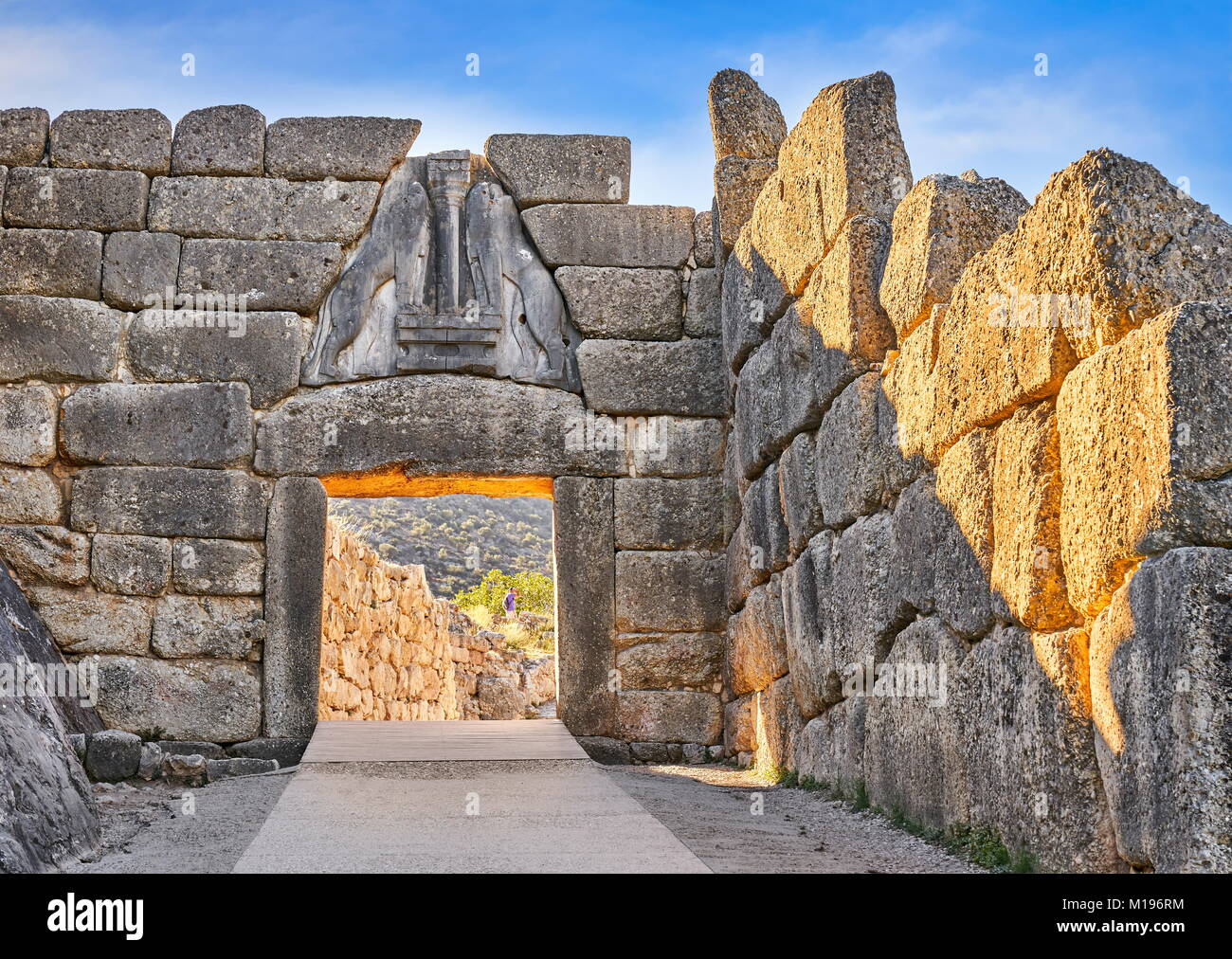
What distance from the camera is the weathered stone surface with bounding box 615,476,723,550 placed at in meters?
7.48

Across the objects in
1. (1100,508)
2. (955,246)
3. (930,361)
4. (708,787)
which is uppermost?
(955,246)

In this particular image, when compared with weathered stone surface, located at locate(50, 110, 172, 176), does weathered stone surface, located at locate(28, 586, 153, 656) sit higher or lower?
lower

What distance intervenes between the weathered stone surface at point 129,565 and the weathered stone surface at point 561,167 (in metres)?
2.88

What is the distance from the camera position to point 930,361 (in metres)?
4.39

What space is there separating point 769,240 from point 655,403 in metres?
1.47

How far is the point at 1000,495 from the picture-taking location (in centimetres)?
374

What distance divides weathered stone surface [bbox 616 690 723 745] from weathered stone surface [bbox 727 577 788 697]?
23 cm

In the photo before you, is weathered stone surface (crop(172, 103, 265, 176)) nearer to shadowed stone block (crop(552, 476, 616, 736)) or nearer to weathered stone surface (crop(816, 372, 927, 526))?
shadowed stone block (crop(552, 476, 616, 736))

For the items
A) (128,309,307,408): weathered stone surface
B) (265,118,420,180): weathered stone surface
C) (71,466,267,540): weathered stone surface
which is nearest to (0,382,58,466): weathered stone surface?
(71,466,267,540): weathered stone surface

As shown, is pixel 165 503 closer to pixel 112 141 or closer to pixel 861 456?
pixel 112 141

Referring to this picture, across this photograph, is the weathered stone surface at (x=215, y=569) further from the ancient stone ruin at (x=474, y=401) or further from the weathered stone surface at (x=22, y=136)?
the weathered stone surface at (x=22, y=136)

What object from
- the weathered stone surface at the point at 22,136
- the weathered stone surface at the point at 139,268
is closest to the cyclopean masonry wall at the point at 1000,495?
the weathered stone surface at the point at 139,268

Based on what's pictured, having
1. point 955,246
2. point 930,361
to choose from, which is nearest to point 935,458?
point 930,361

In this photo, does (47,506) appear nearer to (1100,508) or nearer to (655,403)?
(655,403)
